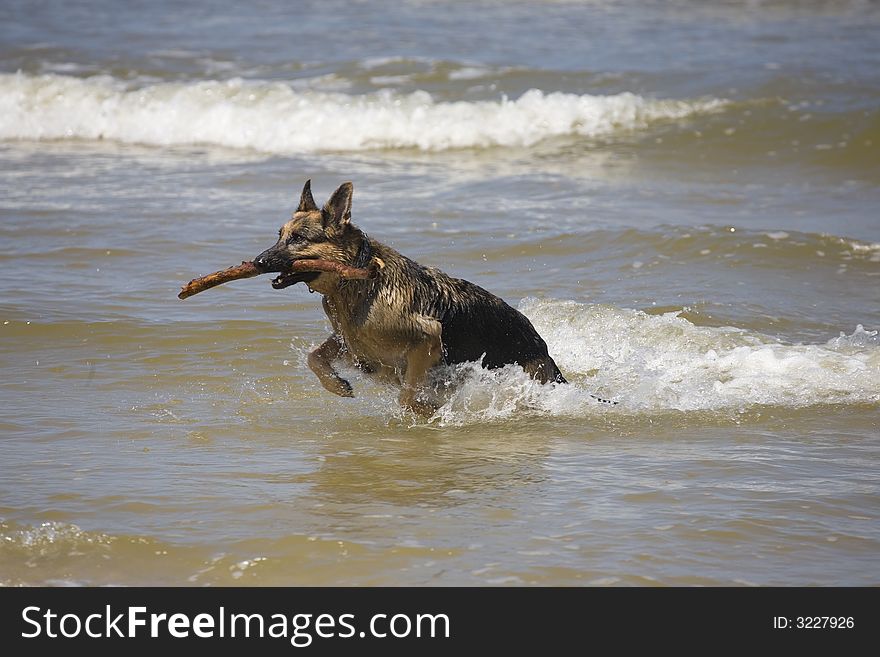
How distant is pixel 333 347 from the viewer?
784 centimetres

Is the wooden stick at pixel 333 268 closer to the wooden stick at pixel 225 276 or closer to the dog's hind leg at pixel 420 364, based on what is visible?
the wooden stick at pixel 225 276

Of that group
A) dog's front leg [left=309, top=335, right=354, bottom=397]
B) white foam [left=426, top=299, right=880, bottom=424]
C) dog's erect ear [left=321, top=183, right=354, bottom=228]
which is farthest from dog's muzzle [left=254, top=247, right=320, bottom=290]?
white foam [left=426, top=299, right=880, bottom=424]

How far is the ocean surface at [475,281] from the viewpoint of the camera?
5820 millimetres

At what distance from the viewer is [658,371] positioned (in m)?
8.75

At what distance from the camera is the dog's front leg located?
25.4ft

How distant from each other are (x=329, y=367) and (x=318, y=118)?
12036 mm

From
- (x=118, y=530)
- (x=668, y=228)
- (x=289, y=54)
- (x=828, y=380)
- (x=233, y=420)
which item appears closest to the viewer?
(x=118, y=530)

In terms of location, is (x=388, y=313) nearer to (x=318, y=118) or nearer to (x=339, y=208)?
(x=339, y=208)

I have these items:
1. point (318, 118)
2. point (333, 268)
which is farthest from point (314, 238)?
point (318, 118)
